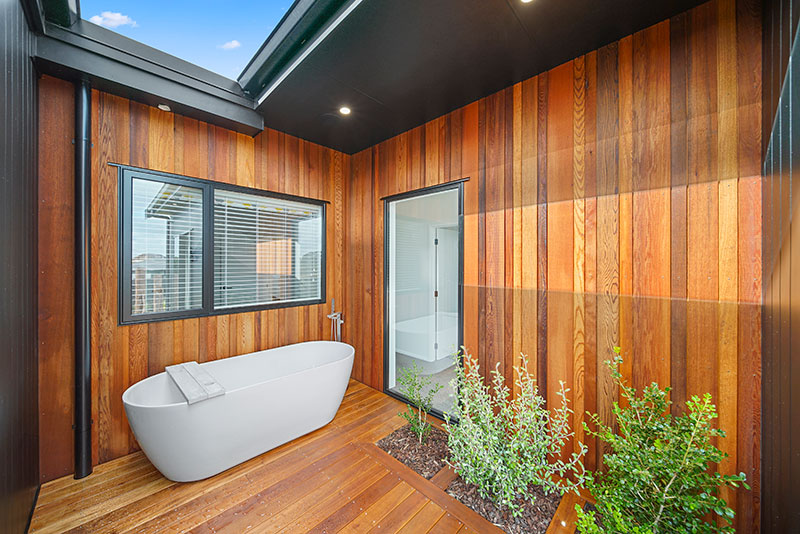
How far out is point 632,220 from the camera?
1626 mm

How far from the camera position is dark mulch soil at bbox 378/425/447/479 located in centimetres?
199

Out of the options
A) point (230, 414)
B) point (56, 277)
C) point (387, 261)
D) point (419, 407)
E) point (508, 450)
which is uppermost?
point (387, 261)

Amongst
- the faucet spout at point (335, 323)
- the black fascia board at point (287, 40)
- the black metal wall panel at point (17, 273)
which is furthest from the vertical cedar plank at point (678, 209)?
the black metal wall panel at point (17, 273)

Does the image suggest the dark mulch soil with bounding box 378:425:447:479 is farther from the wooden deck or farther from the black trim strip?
the black trim strip

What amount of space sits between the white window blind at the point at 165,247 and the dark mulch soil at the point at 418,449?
194cm

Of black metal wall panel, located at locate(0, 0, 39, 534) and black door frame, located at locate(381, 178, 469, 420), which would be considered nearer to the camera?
black metal wall panel, located at locate(0, 0, 39, 534)

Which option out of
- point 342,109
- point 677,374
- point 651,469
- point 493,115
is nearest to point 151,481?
point 651,469

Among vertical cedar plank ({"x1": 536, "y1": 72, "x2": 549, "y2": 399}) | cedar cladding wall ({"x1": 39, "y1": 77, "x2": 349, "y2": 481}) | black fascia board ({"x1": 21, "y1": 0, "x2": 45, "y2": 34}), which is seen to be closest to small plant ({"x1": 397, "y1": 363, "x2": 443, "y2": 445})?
vertical cedar plank ({"x1": 536, "y1": 72, "x2": 549, "y2": 399})

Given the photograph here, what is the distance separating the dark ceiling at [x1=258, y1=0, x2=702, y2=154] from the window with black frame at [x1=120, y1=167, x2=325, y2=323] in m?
0.93

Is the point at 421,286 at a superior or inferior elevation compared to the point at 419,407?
superior

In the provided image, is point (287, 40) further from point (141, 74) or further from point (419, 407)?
point (419, 407)

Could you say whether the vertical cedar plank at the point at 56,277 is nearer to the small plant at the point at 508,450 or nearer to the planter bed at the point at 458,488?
the planter bed at the point at 458,488

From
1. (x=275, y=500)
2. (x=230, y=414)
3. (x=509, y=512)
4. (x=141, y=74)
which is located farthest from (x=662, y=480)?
(x=141, y=74)

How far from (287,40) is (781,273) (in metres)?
2.52
